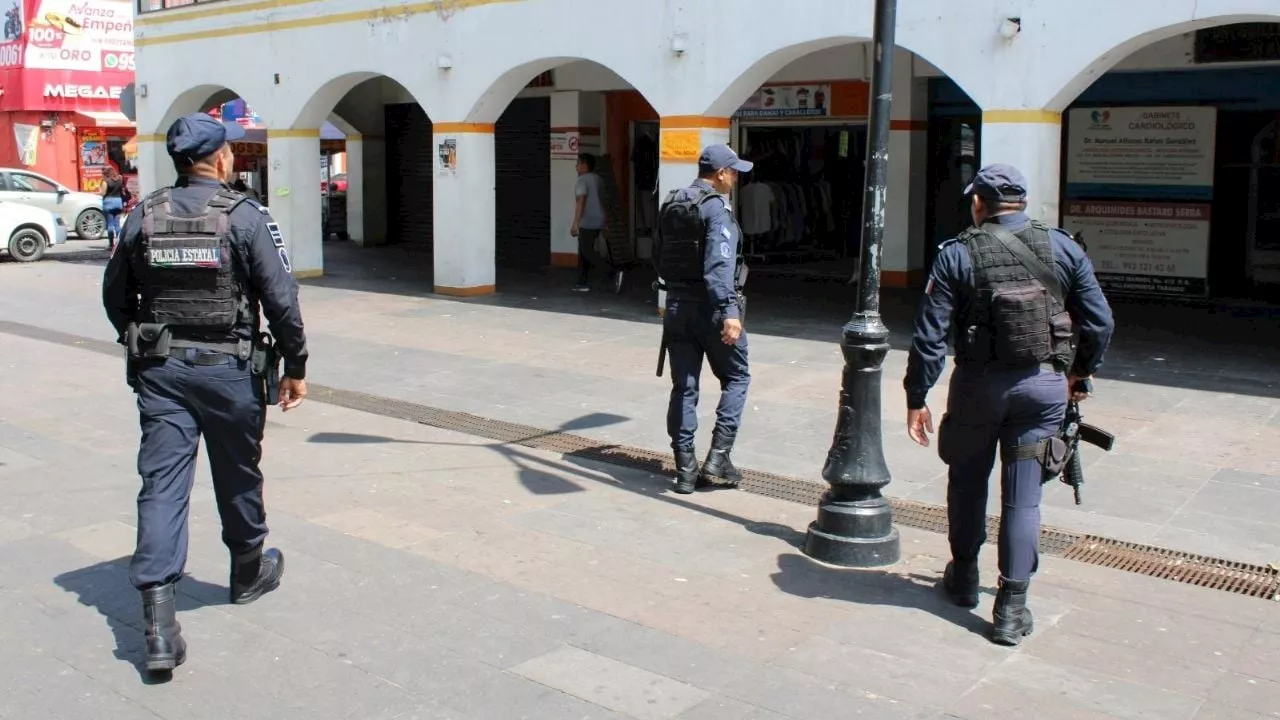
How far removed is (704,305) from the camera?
6848 mm

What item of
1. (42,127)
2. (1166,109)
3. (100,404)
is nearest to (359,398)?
(100,404)

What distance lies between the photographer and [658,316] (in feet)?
45.8

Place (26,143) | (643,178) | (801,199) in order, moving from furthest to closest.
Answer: (26,143), (643,178), (801,199)

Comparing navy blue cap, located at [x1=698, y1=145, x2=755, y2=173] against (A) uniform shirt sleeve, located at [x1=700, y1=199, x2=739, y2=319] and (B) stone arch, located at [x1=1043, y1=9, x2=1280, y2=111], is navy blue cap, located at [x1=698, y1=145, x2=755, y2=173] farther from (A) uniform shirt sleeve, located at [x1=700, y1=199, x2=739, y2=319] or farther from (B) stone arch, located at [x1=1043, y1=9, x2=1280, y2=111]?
(B) stone arch, located at [x1=1043, y1=9, x2=1280, y2=111]

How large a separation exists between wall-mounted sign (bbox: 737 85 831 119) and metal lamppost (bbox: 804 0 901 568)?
38.6 ft

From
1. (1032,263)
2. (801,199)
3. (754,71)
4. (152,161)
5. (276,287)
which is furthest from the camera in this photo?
(152,161)

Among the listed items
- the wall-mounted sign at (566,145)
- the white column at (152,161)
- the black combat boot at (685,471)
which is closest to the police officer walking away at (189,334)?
the black combat boot at (685,471)

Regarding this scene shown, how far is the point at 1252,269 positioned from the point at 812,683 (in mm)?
12401

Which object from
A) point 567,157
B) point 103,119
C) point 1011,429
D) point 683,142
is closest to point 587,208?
point 683,142

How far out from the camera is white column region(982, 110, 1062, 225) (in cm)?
1079

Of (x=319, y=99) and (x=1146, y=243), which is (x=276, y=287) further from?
(x=319, y=99)

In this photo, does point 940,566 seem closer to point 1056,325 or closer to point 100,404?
point 1056,325

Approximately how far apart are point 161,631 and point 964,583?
3.11 meters

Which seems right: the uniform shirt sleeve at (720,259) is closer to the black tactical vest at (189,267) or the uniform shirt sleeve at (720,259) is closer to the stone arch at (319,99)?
the black tactical vest at (189,267)
